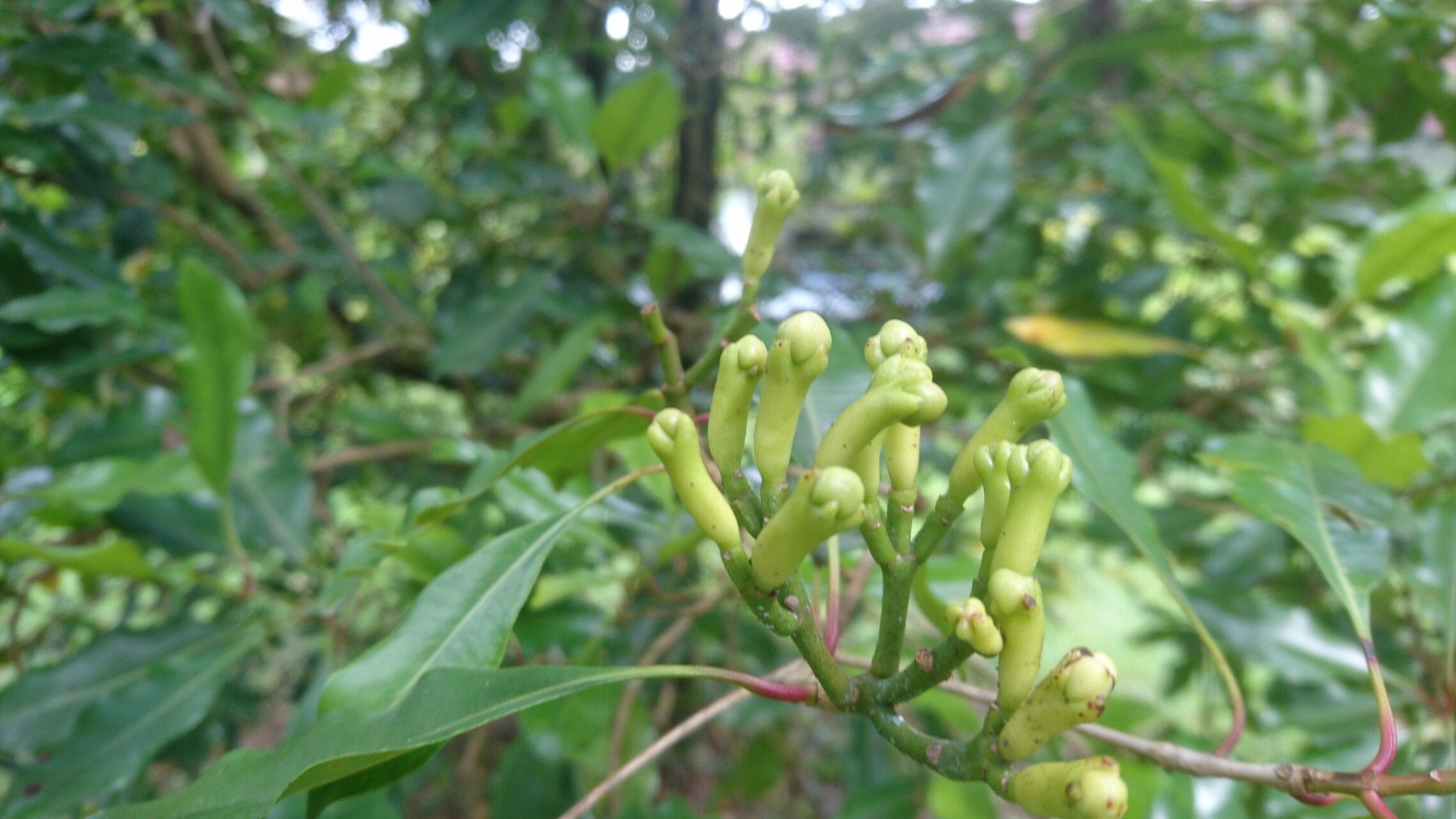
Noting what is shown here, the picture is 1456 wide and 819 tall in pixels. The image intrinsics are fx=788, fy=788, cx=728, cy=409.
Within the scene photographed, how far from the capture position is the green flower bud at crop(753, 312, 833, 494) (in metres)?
0.41

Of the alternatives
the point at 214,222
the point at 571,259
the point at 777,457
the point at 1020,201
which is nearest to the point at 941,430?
the point at 1020,201

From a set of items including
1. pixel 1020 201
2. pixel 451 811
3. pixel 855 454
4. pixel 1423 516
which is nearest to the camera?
pixel 855 454

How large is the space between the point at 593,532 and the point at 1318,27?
1.46 m

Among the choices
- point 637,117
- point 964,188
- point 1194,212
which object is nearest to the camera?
point 1194,212

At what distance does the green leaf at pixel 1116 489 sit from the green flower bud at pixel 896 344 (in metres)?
0.30

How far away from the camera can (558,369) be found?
1138 millimetres

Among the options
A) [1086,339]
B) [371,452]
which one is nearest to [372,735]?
[371,452]

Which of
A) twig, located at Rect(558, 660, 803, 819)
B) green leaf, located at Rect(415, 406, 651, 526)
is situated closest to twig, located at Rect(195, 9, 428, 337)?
green leaf, located at Rect(415, 406, 651, 526)

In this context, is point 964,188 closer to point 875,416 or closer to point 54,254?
point 875,416

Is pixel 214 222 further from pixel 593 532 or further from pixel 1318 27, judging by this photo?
pixel 1318 27

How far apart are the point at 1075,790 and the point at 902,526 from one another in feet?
0.49

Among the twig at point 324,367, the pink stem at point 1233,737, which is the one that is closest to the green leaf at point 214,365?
the twig at point 324,367

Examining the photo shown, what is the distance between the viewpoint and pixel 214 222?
5.65 ft

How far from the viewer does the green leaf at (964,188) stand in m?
1.37
